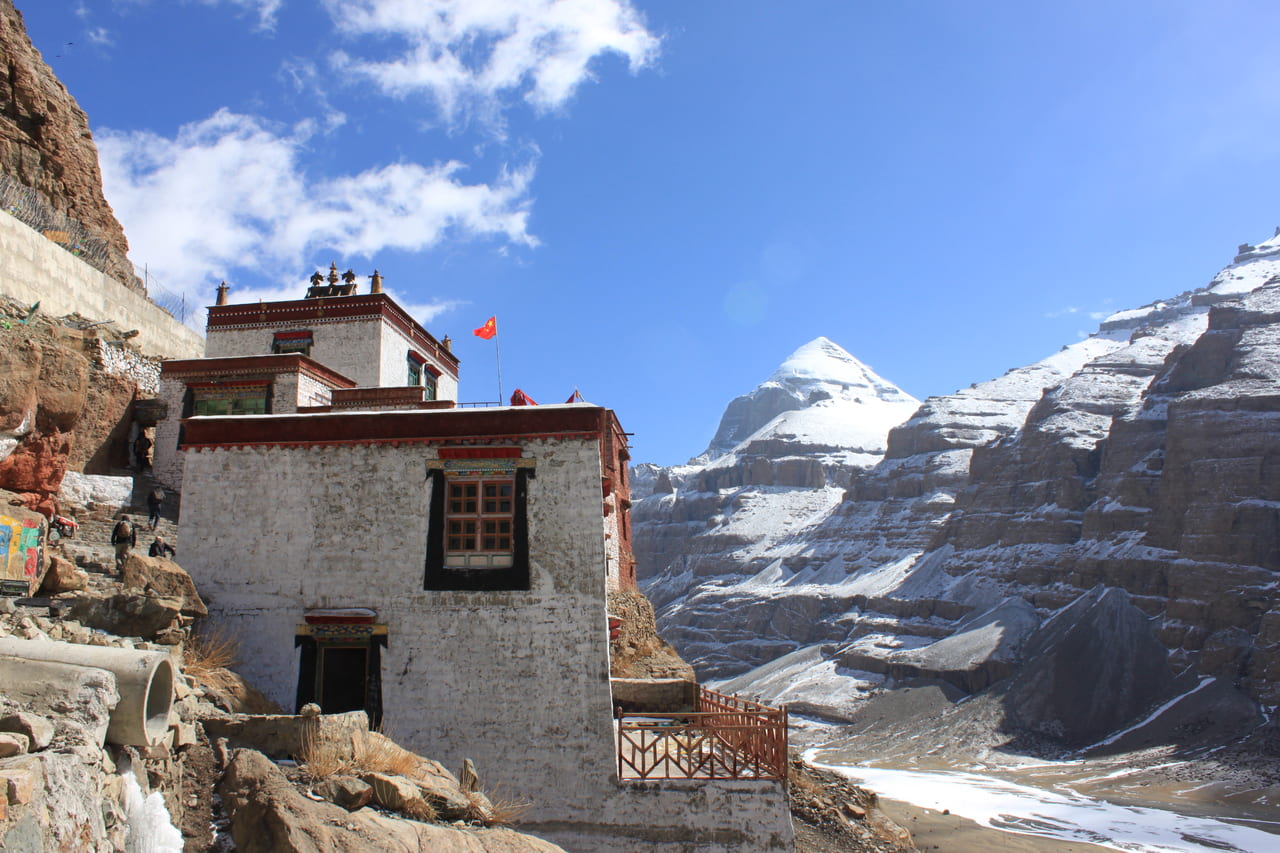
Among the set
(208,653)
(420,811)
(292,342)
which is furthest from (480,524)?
(292,342)

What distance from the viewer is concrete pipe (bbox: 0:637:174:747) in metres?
8.80

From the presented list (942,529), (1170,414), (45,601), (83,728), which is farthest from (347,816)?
Result: (942,529)

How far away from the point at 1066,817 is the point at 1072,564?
69851 millimetres

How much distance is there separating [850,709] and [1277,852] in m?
56.6

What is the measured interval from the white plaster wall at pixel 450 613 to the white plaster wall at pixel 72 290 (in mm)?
13492

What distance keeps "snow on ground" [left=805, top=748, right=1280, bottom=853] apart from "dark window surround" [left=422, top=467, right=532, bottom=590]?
44830 millimetres

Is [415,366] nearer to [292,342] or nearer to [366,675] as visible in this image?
[292,342]

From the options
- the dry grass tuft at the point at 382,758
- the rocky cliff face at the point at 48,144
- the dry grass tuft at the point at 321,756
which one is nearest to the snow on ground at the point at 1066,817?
the dry grass tuft at the point at 382,758

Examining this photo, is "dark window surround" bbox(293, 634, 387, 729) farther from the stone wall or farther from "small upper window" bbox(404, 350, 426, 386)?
"small upper window" bbox(404, 350, 426, 386)

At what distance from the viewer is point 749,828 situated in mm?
14758

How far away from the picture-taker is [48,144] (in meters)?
41.2

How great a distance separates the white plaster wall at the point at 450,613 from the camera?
49.3 feet

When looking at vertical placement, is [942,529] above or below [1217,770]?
above

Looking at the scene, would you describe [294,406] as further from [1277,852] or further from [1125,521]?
[1125,521]
